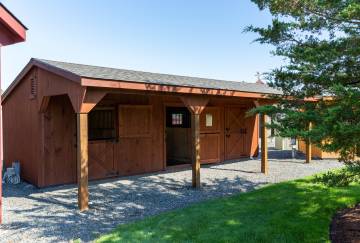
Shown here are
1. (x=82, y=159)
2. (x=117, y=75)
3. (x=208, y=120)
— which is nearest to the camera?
(x=82, y=159)

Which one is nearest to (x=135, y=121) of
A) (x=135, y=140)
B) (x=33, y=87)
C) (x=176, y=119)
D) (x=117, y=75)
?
(x=135, y=140)

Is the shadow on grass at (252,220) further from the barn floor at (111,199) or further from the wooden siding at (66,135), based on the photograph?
the wooden siding at (66,135)

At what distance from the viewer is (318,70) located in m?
3.72

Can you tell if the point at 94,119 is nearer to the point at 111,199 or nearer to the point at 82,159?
the point at 111,199

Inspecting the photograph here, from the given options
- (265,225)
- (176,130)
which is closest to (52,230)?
(265,225)

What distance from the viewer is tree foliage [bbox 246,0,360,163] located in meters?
2.88

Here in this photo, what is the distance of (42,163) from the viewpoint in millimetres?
7148

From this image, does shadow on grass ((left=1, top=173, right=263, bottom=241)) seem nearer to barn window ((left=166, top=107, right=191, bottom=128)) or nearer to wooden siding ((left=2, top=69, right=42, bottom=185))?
wooden siding ((left=2, top=69, right=42, bottom=185))

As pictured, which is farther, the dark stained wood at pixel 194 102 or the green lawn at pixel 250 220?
the dark stained wood at pixel 194 102

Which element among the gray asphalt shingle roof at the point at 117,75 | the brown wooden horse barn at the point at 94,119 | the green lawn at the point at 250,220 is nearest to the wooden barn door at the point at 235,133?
the brown wooden horse barn at the point at 94,119

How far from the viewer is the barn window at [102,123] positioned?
25.9 feet

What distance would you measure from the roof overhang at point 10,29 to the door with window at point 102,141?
3.19m

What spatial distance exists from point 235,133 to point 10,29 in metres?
8.34

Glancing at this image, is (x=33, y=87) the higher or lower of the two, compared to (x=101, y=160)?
higher
